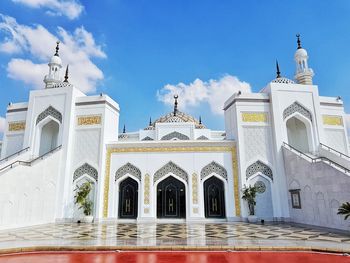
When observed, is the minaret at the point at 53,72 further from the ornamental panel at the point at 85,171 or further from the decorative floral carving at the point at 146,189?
the decorative floral carving at the point at 146,189

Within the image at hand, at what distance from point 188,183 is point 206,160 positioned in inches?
46.1

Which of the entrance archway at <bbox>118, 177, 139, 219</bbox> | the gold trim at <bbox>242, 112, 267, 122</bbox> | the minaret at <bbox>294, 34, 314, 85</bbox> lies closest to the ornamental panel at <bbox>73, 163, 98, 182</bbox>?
the entrance archway at <bbox>118, 177, 139, 219</bbox>

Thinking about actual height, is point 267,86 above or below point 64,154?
above

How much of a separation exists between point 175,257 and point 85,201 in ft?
21.3

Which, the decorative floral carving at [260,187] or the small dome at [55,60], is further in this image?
the small dome at [55,60]

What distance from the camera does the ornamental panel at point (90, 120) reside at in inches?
434

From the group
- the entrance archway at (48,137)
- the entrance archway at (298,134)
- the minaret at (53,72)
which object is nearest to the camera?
Answer: the entrance archway at (298,134)

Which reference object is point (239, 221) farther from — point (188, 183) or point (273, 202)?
point (188, 183)

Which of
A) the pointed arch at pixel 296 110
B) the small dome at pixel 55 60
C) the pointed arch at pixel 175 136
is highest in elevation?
the small dome at pixel 55 60

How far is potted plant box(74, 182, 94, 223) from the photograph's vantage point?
9766 millimetres

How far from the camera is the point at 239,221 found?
965 centimetres

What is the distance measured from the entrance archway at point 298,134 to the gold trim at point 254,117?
1849 millimetres

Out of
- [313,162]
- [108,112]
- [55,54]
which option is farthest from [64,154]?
[313,162]

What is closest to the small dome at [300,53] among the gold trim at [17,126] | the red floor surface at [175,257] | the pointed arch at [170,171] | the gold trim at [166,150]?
the gold trim at [166,150]
